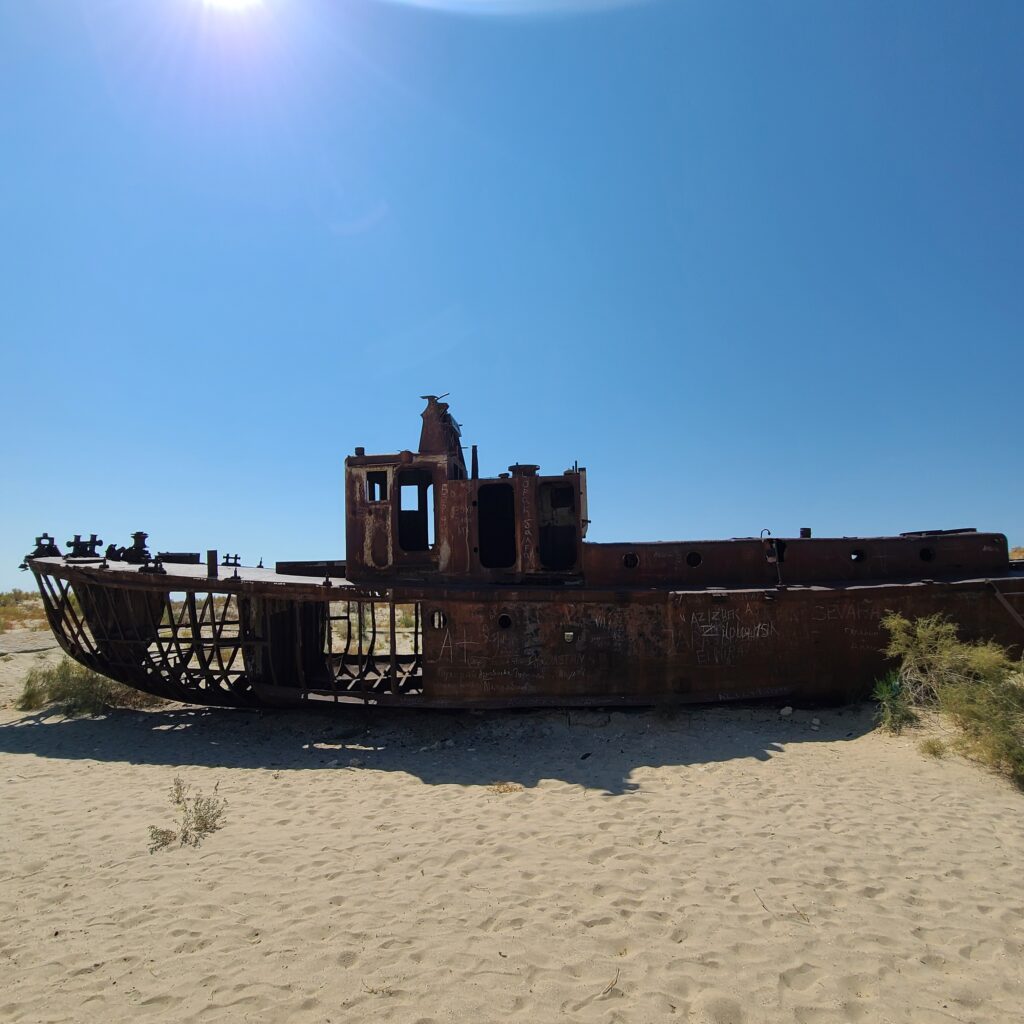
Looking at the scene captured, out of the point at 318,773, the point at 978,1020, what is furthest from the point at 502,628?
the point at 978,1020

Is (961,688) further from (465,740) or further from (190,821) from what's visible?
(190,821)

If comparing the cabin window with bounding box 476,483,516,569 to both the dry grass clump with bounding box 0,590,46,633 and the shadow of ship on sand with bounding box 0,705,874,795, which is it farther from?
the dry grass clump with bounding box 0,590,46,633

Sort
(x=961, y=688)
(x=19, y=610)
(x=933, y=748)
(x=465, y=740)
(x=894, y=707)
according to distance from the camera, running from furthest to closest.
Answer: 1. (x=19, y=610)
2. (x=465, y=740)
3. (x=894, y=707)
4. (x=961, y=688)
5. (x=933, y=748)

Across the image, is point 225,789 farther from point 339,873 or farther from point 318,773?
point 339,873

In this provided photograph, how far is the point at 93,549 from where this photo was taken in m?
10.4

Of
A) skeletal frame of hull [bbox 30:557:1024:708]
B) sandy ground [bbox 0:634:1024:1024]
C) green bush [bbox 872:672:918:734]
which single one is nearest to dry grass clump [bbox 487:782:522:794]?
sandy ground [bbox 0:634:1024:1024]

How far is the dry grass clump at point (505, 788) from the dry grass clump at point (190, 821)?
243cm

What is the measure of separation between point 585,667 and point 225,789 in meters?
4.32

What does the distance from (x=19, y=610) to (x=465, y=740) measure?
80.2ft

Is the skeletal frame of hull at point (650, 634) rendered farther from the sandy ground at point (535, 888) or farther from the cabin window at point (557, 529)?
the cabin window at point (557, 529)

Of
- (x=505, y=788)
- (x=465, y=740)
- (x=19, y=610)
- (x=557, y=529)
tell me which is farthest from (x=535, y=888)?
(x=19, y=610)

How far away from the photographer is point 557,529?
9.84 m

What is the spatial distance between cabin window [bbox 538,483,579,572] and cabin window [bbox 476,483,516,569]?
0.49 m

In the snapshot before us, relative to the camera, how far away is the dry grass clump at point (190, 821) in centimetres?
496
